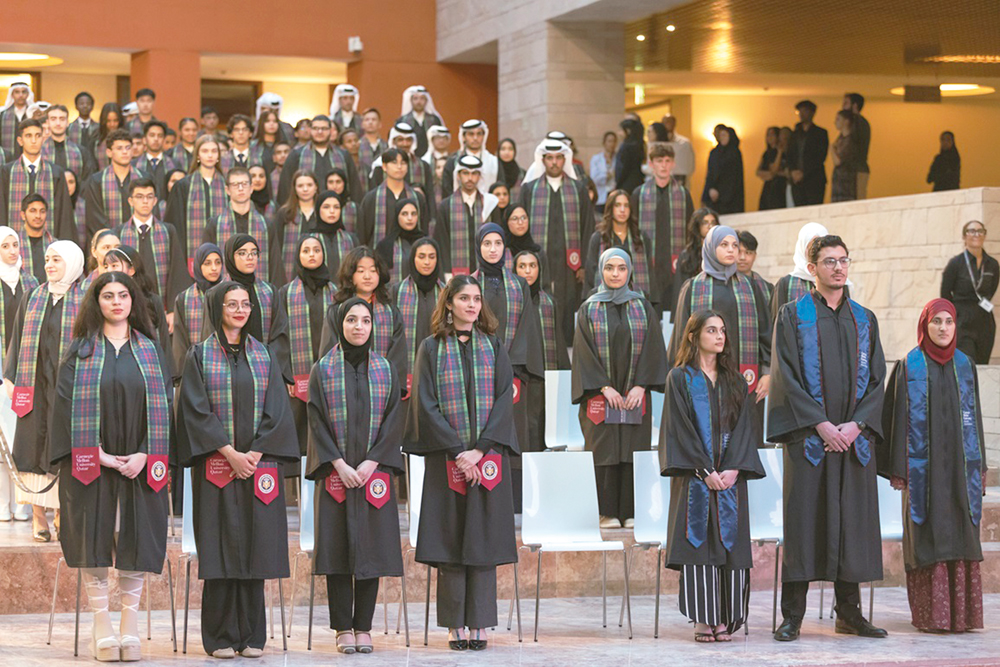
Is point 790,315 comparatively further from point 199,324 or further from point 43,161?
point 43,161

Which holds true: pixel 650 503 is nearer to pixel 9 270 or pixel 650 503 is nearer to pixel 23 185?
pixel 9 270

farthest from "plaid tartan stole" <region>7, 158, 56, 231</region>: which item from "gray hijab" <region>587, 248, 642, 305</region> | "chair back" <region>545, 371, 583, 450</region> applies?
"gray hijab" <region>587, 248, 642, 305</region>

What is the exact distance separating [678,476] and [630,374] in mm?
1537

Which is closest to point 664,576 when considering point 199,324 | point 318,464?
point 318,464

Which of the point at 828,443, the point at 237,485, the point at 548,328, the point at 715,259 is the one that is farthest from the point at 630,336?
the point at 237,485

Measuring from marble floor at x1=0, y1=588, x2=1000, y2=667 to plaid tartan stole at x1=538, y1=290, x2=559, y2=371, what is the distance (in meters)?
2.21

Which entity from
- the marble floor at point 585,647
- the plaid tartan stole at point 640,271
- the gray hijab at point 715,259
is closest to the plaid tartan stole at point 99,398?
the marble floor at point 585,647

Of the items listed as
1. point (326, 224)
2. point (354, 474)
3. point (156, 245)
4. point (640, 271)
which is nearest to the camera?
point (354, 474)

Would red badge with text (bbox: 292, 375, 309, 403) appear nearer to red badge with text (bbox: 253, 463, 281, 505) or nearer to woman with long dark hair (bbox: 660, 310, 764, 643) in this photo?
red badge with text (bbox: 253, 463, 281, 505)

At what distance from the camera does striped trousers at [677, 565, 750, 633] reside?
21.9 ft

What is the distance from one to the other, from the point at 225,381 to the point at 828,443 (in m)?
2.66

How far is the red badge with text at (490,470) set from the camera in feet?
21.9

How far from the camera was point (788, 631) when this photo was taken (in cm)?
668

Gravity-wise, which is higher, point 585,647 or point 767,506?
point 767,506
